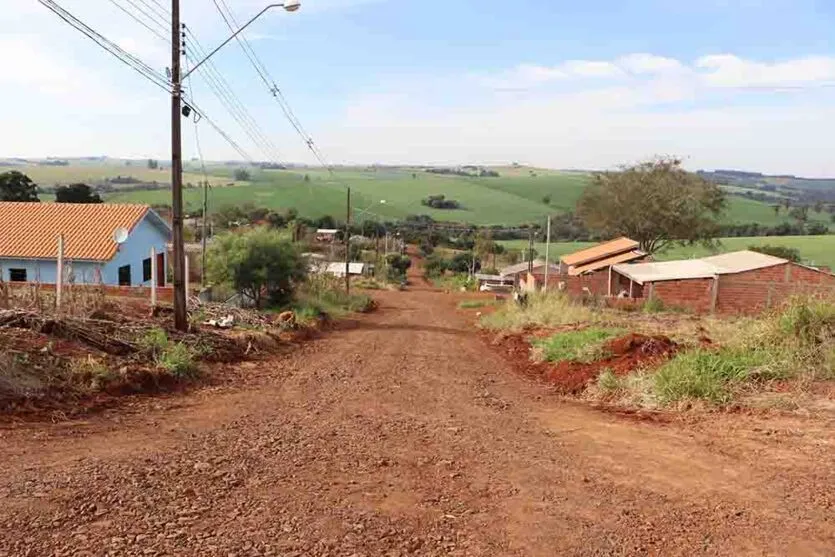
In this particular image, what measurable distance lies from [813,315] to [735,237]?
72344 mm

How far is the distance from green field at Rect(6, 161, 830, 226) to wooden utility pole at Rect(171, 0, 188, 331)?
2362 inches

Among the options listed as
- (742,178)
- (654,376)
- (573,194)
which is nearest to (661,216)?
(654,376)

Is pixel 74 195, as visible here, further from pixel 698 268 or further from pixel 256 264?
pixel 698 268

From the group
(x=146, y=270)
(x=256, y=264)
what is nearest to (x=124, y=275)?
(x=146, y=270)

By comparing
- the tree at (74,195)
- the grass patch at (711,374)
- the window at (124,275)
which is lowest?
the window at (124,275)

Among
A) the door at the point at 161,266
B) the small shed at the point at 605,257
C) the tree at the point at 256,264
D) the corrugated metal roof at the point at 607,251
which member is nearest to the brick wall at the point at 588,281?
the small shed at the point at 605,257

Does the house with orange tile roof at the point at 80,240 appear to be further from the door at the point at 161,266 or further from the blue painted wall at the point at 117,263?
the door at the point at 161,266

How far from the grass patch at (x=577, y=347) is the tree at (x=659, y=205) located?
32352 mm

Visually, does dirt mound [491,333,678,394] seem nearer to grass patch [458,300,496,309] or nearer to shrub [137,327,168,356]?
shrub [137,327,168,356]

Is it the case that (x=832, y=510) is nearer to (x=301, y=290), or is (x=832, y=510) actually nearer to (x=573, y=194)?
(x=301, y=290)

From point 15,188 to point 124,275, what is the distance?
76.8 ft

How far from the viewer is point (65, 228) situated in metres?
27.8

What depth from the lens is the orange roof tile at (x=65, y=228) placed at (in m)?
26.2

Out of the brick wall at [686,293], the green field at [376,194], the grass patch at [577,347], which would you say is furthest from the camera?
the green field at [376,194]
